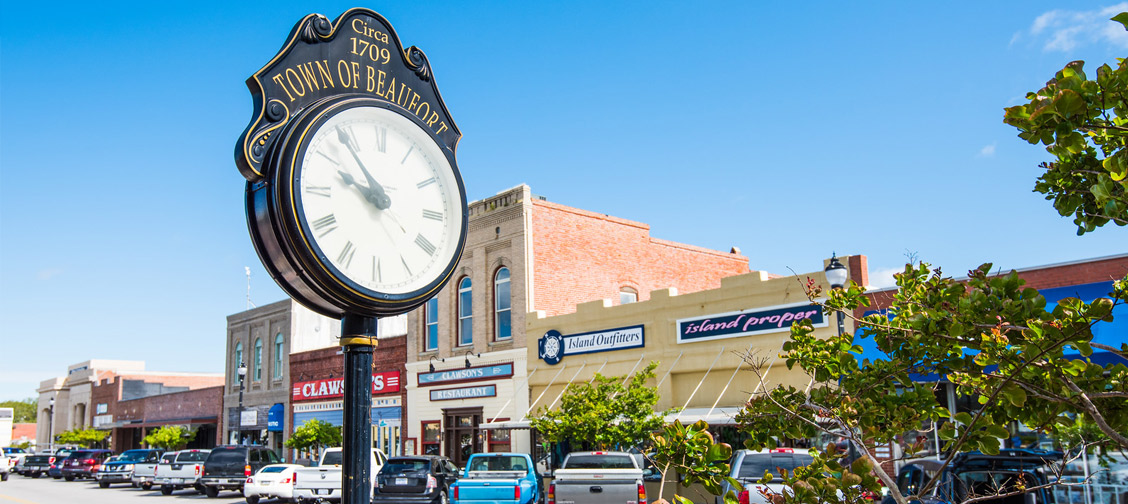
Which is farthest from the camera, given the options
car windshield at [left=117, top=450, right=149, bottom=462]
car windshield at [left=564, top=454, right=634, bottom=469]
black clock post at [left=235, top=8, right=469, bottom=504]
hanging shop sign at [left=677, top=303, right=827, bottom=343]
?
car windshield at [left=117, top=450, right=149, bottom=462]

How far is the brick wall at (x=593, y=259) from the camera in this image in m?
29.8

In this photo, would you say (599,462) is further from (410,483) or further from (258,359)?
(258,359)

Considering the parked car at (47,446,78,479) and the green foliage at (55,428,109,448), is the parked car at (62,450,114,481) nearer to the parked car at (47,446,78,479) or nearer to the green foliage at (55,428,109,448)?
the parked car at (47,446,78,479)

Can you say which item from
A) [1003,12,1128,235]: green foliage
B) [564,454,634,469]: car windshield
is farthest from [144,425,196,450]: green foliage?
[1003,12,1128,235]: green foliage

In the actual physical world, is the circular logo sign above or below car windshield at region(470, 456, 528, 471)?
above

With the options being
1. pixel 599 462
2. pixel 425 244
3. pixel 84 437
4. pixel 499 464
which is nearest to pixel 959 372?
pixel 425 244

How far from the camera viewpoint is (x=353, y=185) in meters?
5.32

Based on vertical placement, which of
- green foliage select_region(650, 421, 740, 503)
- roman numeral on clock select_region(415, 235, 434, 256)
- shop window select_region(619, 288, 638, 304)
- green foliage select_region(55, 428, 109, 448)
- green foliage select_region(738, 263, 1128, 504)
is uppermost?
shop window select_region(619, 288, 638, 304)

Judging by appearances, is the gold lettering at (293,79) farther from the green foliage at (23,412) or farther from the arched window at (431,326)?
the green foliage at (23,412)

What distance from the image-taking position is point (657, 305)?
25391 mm

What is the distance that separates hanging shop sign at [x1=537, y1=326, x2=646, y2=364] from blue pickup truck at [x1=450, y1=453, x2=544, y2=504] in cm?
689

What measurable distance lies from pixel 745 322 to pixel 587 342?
614 cm

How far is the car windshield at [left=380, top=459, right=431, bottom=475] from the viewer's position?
800 inches

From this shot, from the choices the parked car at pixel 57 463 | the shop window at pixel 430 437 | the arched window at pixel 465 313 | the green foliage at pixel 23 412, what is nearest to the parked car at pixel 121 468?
the parked car at pixel 57 463
